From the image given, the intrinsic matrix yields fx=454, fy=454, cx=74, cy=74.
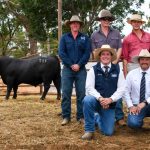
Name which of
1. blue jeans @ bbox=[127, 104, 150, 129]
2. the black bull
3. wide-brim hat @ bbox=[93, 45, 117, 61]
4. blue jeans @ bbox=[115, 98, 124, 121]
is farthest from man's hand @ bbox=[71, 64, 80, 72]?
the black bull

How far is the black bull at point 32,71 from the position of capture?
12328mm


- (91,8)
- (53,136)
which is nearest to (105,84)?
(53,136)

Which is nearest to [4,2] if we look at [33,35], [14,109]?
[33,35]

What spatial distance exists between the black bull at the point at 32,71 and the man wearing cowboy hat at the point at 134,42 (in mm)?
5129

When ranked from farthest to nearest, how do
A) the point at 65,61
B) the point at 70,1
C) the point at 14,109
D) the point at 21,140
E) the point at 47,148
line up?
the point at 70,1 < the point at 14,109 < the point at 65,61 < the point at 21,140 < the point at 47,148

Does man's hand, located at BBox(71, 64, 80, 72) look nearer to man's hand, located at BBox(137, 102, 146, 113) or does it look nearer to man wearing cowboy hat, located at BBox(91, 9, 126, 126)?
man wearing cowboy hat, located at BBox(91, 9, 126, 126)

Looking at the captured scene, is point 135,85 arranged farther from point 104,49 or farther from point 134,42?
point 134,42

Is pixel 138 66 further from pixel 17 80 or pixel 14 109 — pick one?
pixel 17 80

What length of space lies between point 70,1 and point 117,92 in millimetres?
14162

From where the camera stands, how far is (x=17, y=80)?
12.9 m

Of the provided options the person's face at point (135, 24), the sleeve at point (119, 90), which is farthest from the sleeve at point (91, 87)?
the person's face at point (135, 24)

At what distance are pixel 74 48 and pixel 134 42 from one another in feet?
3.17

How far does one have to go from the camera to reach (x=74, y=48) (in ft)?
24.0

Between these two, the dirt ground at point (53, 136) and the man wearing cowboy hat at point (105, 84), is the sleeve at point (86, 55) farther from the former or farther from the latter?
the dirt ground at point (53, 136)
